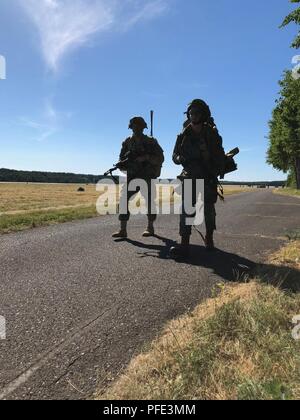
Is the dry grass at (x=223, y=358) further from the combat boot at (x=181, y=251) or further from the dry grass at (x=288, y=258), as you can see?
the combat boot at (x=181, y=251)

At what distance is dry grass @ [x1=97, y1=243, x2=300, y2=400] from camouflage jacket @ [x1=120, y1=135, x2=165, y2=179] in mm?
4686

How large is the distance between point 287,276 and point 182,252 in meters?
1.62

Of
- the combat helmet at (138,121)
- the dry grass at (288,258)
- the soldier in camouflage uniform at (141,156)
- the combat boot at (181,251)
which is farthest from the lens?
the soldier in camouflage uniform at (141,156)

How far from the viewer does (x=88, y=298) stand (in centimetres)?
402

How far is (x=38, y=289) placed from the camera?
4285 millimetres

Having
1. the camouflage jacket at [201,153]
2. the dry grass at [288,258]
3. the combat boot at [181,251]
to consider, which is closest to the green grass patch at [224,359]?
the dry grass at [288,258]

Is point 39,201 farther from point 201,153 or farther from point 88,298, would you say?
point 88,298

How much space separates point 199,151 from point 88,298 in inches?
117

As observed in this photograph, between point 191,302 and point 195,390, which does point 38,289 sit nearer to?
point 191,302

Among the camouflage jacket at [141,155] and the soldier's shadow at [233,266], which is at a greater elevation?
the camouflage jacket at [141,155]

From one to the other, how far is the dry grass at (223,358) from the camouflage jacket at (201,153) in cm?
290

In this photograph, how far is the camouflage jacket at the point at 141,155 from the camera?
7977 millimetres

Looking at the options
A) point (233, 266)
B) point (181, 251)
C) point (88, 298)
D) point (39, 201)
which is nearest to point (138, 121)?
point (181, 251)

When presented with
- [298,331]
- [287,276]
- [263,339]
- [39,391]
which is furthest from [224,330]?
[287,276]
